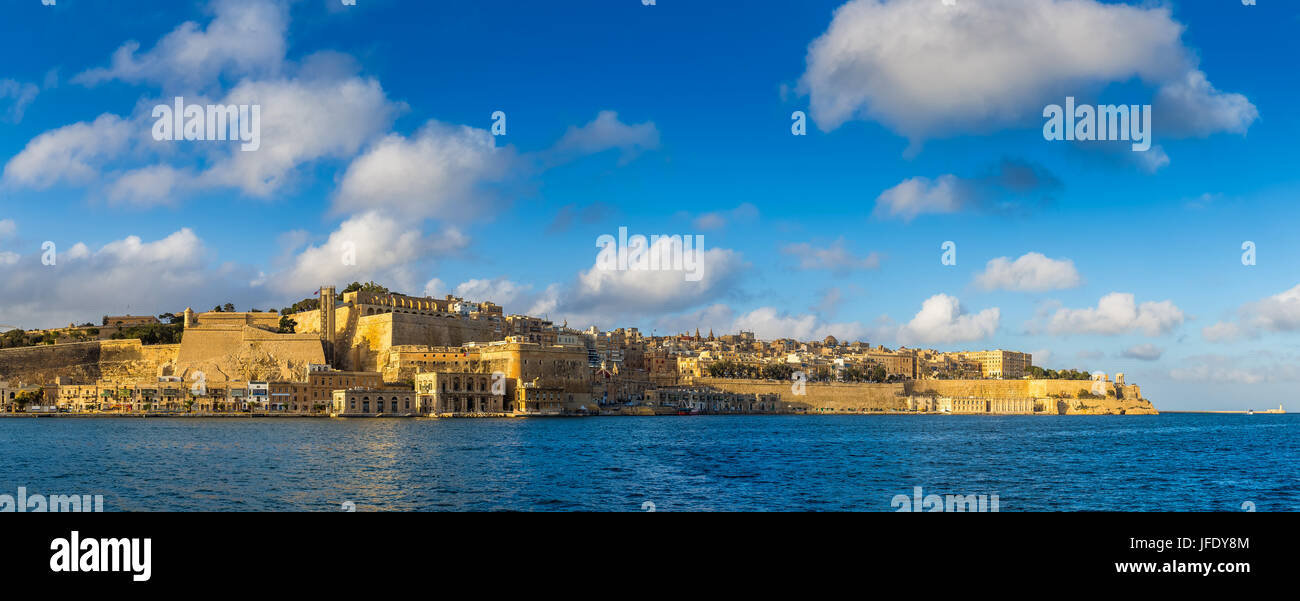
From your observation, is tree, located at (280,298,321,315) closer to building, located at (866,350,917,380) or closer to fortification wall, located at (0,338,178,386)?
fortification wall, located at (0,338,178,386)

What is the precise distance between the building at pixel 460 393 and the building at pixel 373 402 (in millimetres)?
628

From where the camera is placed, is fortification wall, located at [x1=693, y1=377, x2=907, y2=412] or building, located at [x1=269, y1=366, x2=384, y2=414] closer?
building, located at [x1=269, y1=366, x2=384, y2=414]

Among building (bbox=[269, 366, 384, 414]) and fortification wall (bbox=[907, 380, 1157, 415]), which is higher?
building (bbox=[269, 366, 384, 414])

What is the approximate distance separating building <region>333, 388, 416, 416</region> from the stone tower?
9780mm

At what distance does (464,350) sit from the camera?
58.1m

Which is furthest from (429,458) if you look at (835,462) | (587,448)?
(835,462)

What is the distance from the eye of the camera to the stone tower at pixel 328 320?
199 feet

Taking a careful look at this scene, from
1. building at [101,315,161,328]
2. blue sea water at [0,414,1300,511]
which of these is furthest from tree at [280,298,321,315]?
blue sea water at [0,414,1300,511]

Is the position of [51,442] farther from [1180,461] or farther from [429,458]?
[1180,461]

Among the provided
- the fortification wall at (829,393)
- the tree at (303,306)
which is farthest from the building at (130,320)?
the fortification wall at (829,393)

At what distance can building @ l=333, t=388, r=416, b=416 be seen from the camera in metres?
50.7

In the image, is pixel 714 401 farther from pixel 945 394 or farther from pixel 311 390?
pixel 311 390

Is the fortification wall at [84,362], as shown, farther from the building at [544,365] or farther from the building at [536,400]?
the building at [536,400]
